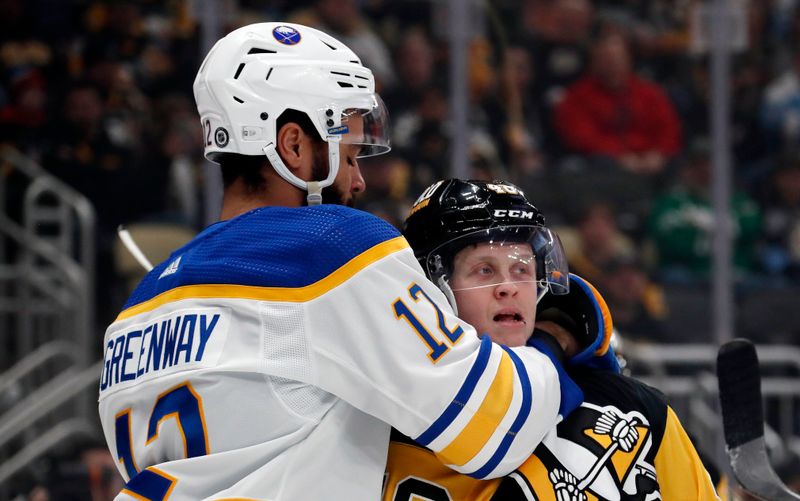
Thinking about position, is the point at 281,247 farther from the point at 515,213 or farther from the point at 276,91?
the point at 515,213

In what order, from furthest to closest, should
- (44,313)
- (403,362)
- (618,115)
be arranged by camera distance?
(618,115)
(44,313)
(403,362)

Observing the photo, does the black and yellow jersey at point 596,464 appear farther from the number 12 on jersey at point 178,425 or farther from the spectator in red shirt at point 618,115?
the spectator in red shirt at point 618,115

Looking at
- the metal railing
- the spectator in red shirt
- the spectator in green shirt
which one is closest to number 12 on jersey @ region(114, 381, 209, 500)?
the metal railing

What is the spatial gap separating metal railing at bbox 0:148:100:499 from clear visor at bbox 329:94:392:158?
2472 mm

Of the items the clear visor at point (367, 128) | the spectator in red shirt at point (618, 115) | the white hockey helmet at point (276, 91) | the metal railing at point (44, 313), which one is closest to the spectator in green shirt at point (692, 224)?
the spectator in red shirt at point (618, 115)

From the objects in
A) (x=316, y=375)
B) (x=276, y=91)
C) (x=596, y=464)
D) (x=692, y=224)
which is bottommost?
(x=692, y=224)

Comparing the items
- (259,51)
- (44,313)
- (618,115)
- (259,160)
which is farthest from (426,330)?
(618,115)

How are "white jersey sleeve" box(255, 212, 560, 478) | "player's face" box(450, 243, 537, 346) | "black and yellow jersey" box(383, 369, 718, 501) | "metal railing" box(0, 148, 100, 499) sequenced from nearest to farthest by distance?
"white jersey sleeve" box(255, 212, 560, 478), "black and yellow jersey" box(383, 369, 718, 501), "player's face" box(450, 243, 537, 346), "metal railing" box(0, 148, 100, 499)

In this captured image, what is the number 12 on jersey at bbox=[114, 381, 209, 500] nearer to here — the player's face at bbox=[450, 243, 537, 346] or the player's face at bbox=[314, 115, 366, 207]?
the player's face at bbox=[314, 115, 366, 207]

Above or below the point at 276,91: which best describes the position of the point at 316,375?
below

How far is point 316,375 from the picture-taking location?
64.3 inches

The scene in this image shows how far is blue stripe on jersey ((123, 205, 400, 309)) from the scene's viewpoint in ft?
5.37

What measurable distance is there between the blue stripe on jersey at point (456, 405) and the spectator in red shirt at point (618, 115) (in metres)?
3.62

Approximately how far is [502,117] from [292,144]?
311cm
